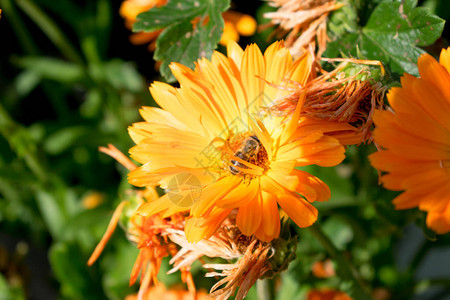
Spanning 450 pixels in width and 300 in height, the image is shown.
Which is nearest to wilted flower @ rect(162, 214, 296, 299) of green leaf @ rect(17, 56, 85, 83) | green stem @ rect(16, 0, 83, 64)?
green stem @ rect(16, 0, 83, 64)

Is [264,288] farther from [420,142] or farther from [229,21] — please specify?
[229,21]

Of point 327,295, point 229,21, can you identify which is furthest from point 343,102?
point 229,21

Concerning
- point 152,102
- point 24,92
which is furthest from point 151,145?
point 24,92

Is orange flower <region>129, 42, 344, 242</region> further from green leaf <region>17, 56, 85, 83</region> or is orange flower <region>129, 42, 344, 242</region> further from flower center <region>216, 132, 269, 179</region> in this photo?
green leaf <region>17, 56, 85, 83</region>

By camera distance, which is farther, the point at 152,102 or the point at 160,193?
the point at 152,102

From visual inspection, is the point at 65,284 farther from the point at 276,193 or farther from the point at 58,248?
the point at 276,193

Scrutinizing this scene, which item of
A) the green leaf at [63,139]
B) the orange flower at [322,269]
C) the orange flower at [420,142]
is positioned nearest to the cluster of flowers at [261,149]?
the orange flower at [420,142]
